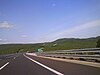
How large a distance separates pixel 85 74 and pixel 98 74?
634 mm

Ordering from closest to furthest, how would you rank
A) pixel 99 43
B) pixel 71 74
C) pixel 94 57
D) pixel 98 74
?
pixel 98 74 → pixel 71 74 → pixel 94 57 → pixel 99 43

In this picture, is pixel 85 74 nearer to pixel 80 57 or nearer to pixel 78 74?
pixel 78 74

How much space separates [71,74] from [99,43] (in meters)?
47.4

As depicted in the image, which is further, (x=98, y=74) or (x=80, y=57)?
(x=80, y=57)

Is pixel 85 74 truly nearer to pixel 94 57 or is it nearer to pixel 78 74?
pixel 78 74

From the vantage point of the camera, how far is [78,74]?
10.2 m

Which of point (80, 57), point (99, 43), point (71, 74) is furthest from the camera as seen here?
point (99, 43)

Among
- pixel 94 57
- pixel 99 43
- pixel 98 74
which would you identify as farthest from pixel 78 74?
pixel 99 43

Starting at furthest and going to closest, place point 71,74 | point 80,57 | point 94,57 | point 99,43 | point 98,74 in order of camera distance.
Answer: point 99,43 < point 80,57 < point 94,57 < point 71,74 < point 98,74

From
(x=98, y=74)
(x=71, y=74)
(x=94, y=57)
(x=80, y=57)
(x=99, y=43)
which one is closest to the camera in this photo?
(x=98, y=74)

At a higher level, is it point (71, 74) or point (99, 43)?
point (99, 43)

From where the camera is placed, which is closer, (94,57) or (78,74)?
(78,74)

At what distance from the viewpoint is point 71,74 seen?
1043cm

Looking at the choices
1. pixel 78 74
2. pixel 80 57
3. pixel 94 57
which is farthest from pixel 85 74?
pixel 80 57
